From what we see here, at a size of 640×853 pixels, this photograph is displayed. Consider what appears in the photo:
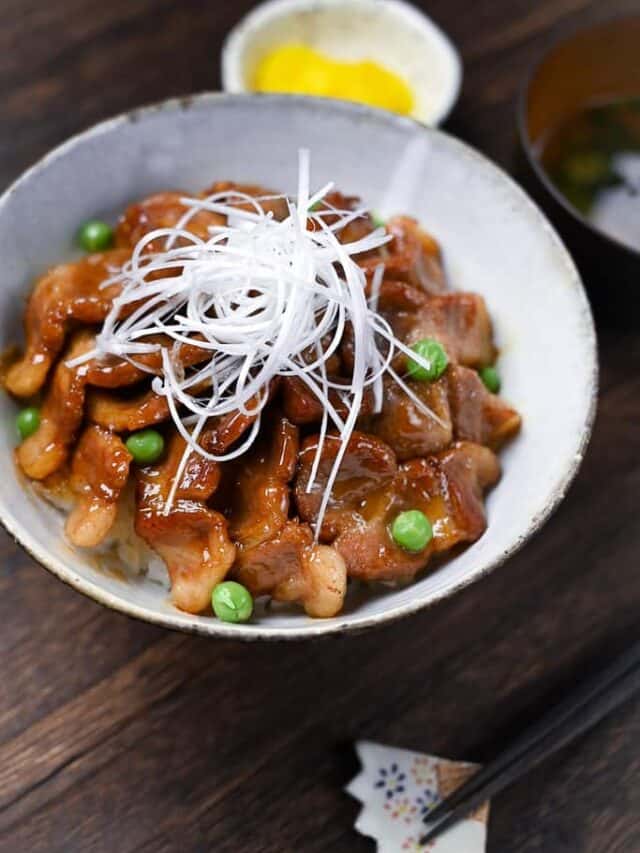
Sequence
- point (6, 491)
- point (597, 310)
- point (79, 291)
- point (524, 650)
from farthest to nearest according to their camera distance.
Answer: point (597, 310)
point (524, 650)
point (79, 291)
point (6, 491)

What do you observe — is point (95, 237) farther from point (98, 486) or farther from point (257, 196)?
point (98, 486)

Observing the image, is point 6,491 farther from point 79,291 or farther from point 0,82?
point 0,82

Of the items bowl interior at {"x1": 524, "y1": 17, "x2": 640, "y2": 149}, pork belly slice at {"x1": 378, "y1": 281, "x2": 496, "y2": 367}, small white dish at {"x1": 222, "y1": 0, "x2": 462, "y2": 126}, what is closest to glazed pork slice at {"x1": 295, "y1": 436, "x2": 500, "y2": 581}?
pork belly slice at {"x1": 378, "y1": 281, "x2": 496, "y2": 367}

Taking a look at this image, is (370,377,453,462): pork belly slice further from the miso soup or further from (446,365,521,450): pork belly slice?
the miso soup

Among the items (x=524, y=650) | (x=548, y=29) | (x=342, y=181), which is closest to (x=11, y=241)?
(x=342, y=181)

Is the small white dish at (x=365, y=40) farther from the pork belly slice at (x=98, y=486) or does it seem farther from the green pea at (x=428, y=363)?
the pork belly slice at (x=98, y=486)
